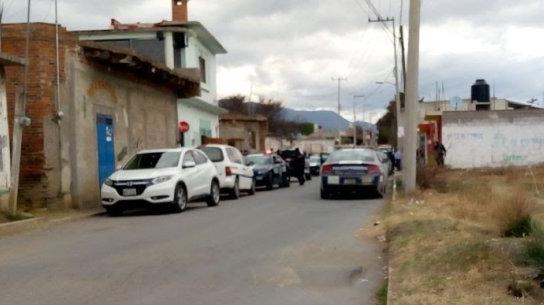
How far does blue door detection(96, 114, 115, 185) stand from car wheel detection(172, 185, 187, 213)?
3651 millimetres

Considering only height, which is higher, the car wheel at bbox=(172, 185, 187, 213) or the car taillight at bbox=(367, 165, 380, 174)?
the car taillight at bbox=(367, 165, 380, 174)

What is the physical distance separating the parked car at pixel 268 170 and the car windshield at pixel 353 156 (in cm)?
621

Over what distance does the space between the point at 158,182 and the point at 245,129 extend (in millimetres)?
38583

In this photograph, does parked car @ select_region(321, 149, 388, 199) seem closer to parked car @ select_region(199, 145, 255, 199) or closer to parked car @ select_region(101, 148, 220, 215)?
parked car @ select_region(199, 145, 255, 199)

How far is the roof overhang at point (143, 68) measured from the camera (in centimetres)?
1941

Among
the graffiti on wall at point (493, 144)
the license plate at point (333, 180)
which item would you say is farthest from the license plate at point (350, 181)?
the graffiti on wall at point (493, 144)

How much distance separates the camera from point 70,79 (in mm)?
18469

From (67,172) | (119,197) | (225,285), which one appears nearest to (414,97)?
(119,197)

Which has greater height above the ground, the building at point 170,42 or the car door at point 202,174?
the building at point 170,42

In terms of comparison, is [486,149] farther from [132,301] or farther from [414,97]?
[132,301]

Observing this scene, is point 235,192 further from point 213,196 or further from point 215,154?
point 213,196

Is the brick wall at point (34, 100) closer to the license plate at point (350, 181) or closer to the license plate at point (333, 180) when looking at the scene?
the license plate at point (333, 180)

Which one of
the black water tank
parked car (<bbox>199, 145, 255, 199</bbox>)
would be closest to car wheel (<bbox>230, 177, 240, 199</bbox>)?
parked car (<bbox>199, 145, 255, 199</bbox>)

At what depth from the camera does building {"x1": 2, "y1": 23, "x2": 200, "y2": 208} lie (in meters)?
17.7
